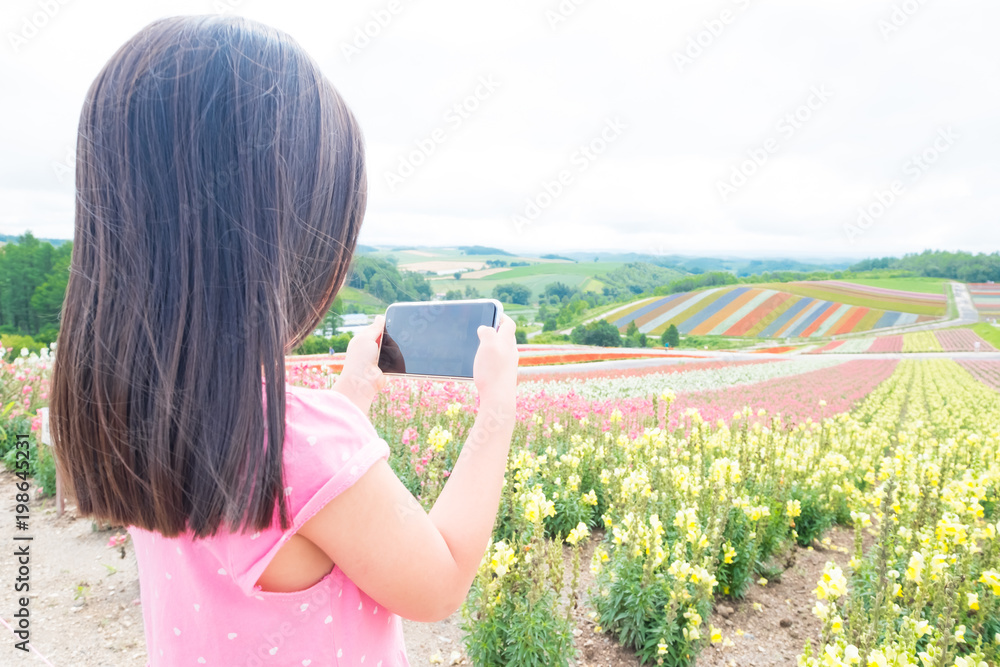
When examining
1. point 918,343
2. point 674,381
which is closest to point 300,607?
point 674,381

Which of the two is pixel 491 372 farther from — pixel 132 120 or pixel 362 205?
pixel 132 120

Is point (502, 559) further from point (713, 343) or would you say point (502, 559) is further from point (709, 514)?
point (713, 343)

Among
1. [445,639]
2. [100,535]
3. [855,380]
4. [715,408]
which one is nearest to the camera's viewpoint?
[445,639]

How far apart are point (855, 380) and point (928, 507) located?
21.8 ft

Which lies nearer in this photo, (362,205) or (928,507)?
(362,205)

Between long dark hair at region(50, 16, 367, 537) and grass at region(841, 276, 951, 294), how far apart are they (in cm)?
1466

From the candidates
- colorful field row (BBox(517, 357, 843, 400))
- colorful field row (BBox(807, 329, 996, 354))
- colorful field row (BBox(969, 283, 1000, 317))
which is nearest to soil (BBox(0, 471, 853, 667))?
colorful field row (BBox(517, 357, 843, 400))

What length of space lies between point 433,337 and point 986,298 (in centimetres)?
1305

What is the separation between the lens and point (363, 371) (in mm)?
1242

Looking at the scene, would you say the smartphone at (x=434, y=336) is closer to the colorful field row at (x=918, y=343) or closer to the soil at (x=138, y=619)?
the soil at (x=138, y=619)

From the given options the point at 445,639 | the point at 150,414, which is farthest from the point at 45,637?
the point at 150,414

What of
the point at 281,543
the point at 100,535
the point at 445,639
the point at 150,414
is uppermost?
the point at 150,414

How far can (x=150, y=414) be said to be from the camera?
712 millimetres

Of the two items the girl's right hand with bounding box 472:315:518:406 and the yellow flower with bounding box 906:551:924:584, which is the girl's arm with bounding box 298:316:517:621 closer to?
the girl's right hand with bounding box 472:315:518:406
